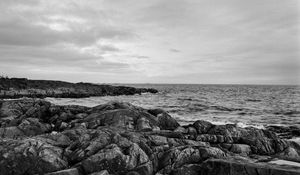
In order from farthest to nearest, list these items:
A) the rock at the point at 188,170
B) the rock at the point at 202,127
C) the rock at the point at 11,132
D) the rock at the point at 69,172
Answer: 1. the rock at the point at 202,127
2. the rock at the point at 11,132
3. the rock at the point at 188,170
4. the rock at the point at 69,172

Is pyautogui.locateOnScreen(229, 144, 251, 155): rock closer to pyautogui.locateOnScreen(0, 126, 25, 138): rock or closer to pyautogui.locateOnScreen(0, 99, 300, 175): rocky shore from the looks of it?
pyautogui.locateOnScreen(0, 99, 300, 175): rocky shore

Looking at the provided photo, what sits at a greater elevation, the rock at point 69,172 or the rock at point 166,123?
the rock at point 166,123

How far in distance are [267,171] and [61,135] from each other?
8.91 meters

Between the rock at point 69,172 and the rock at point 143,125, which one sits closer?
the rock at point 69,172

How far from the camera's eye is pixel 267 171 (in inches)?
293

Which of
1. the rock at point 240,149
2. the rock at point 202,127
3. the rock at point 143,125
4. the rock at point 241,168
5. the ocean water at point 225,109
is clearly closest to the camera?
the rock at point 241,168

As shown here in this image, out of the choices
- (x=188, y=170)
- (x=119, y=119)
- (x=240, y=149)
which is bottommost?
(x=240, y=149)

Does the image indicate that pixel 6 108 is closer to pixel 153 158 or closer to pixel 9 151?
Answer: pixel 9 151

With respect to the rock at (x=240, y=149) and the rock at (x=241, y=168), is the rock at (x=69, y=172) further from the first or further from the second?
the rock at (x=240, y=149)

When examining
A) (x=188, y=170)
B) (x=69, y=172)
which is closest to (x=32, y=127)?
(x=69, y=172)

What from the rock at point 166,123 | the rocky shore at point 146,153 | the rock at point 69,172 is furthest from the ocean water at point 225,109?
the rock at point 69,172

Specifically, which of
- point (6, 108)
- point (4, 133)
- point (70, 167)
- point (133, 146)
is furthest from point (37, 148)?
point (6, 108)

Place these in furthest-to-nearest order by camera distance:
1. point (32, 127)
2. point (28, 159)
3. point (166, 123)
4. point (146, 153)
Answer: point (166, 123), point (32, 127), point (146, 153), point (28, 159)

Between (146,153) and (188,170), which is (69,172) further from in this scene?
(188,170)
